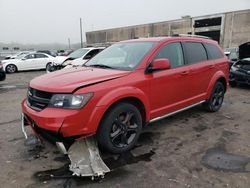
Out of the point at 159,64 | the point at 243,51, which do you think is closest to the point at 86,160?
the point at 159,64

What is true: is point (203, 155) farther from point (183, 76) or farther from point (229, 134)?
point (183, 76)

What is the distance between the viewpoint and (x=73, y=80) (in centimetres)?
330

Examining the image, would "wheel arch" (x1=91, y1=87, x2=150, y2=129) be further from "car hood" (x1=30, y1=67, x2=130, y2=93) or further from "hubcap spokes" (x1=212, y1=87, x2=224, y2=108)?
"hubcap spokes" (x1=212, y1=87, x2=224, y2=108)

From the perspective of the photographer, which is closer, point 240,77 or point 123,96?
point 123,96

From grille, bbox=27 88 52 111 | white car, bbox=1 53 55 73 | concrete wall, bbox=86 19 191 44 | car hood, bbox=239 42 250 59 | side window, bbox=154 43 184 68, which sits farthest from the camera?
concrete wall, bbox=86 19 191 44

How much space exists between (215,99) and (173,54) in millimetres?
2076

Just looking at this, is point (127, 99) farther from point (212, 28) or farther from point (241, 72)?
point (212, 28)

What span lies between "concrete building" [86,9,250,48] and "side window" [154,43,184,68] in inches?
1431

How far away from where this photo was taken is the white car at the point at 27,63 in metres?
16.1

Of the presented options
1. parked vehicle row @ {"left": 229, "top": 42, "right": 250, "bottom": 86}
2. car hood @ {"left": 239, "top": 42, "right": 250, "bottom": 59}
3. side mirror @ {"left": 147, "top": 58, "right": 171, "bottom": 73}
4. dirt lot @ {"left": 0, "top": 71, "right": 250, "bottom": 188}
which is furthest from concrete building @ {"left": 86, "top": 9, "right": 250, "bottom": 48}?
side mirror @ {"left": 147, "top": 58, "right": 171, "bottom": 73}

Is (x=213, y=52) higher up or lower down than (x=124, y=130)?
higher up

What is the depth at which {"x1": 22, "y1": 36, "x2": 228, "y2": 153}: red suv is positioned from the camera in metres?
3.05

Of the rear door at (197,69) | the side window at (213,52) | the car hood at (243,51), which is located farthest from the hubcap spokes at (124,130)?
the car hood at (243,51)

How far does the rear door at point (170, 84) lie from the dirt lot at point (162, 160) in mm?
566
